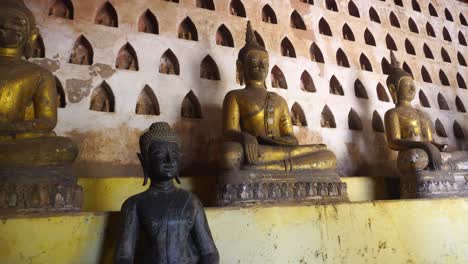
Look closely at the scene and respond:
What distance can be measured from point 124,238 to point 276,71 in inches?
114

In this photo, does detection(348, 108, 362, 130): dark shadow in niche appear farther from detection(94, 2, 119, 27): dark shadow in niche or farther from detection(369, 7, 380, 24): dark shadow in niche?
detection(94, 2, 119, 27): dark shadow in niche

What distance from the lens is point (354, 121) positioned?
15.1 feet

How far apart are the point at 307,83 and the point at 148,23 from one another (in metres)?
1.84

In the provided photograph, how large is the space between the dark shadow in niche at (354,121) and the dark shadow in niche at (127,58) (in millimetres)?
2494

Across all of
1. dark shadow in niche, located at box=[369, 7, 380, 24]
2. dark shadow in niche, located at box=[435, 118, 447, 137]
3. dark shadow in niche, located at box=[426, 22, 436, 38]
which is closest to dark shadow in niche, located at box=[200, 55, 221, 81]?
dark shadow in niche, located at box=[369, 7, 380, 24]

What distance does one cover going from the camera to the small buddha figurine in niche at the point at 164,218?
71.0 inches

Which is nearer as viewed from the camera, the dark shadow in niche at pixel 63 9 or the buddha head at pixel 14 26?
the buddha head at pixel 14 26

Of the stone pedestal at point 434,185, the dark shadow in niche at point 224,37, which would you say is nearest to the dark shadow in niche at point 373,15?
the dark shadow in niche at point 224,37

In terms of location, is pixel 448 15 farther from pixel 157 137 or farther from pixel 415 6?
pixel 157 137

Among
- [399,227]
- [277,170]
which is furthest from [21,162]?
[399,227]

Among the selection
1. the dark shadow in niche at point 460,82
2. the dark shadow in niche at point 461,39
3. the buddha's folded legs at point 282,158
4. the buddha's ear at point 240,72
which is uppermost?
the dark shadow in niche at point 461,39

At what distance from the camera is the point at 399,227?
107 inches

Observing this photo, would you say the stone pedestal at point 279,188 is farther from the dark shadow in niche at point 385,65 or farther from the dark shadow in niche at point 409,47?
the dark shadow in niche at point 409,47

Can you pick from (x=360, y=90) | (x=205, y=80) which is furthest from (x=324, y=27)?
(x=205, y=80)
